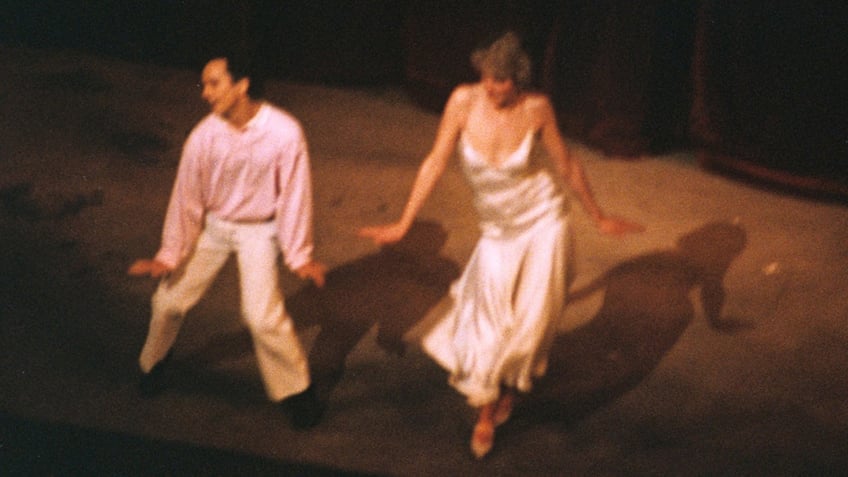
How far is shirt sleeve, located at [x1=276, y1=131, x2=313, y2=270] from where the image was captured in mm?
4664

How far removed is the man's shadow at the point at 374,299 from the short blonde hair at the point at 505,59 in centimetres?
208

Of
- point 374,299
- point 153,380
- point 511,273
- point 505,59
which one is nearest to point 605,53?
point 374,299

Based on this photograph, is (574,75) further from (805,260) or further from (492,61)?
(492,61)

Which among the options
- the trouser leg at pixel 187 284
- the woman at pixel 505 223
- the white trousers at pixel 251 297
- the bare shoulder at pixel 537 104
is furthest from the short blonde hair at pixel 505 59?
the trouser leg at pixel 187 284

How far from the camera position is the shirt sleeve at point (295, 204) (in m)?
4.66

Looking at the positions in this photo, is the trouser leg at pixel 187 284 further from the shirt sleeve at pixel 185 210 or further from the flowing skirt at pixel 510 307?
the flowing skirt at pixel 510 307

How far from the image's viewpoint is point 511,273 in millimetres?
4727

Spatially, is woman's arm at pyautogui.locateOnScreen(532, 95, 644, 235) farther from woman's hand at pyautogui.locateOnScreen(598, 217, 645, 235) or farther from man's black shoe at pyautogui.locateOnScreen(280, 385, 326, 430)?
man's black shoe at pyautogui.locateOnScreen(280, 385, 326, 430)

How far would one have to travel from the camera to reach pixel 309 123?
9.12 meters

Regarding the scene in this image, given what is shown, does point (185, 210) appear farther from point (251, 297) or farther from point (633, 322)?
point (633, 322)

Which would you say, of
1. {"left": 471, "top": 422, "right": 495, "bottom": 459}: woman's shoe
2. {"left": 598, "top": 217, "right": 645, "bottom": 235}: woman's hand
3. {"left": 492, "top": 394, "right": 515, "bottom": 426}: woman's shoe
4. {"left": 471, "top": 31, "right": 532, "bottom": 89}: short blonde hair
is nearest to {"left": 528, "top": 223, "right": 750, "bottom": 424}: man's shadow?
{"left": 492, "top": 394, "right": 515, "bottom": 426}: woman's shoe

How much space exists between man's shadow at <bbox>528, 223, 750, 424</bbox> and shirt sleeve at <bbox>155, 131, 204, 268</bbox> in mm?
1972

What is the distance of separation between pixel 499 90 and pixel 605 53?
4313 millimetres

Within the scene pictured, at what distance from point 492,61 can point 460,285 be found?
1259 mm
